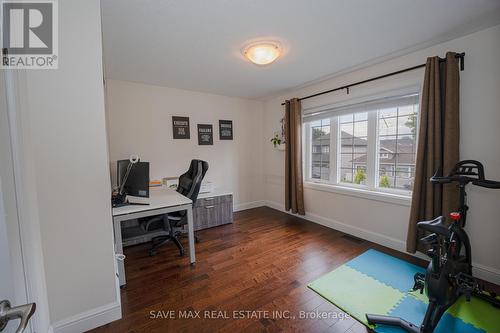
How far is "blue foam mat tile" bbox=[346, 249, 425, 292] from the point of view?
1.98 m

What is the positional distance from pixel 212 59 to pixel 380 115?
7.40ft

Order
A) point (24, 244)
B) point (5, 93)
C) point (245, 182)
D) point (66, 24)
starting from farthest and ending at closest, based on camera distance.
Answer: point (245, 182) → point (66, 24) → point (24, 244) → point (5, 93)

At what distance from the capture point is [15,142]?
65 centimetres

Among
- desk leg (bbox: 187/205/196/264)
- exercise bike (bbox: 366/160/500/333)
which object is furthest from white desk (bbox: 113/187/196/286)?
exercise bike (bbox: 366/160/500/333)

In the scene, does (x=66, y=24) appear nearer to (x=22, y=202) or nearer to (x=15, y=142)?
(x=15, y=142)

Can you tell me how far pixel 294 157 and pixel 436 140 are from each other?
191 centimetres

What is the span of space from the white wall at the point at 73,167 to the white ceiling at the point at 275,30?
49 cm

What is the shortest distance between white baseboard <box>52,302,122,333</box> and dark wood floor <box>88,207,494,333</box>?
0.05m

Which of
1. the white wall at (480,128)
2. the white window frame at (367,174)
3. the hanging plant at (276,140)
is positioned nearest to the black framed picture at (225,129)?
the hanging plant at (276,140)

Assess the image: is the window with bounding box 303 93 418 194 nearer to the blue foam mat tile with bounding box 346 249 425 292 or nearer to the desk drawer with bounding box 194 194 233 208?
the blue foam mat tile with bounding box 346 249 425 292

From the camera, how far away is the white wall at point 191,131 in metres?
3.17

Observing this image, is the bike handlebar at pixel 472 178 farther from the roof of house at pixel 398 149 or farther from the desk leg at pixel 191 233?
the desk leg at pixel 191 233

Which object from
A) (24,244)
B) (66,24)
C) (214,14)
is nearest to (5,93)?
(24,244)

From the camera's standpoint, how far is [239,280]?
2.05 metres
